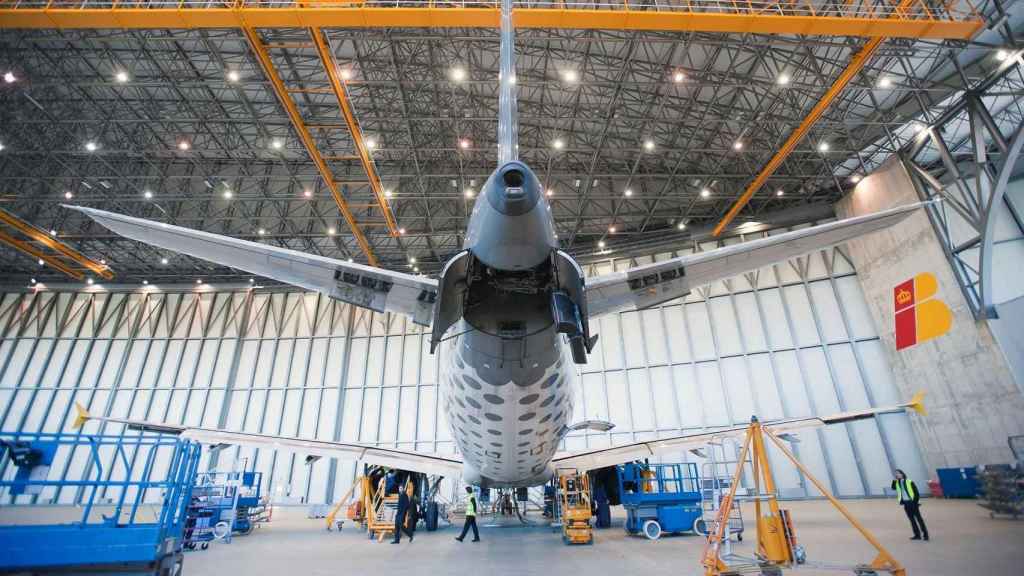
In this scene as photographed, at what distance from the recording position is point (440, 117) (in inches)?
789

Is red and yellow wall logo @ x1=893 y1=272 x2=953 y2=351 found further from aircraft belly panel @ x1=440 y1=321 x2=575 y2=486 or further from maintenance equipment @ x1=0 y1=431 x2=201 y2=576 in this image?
maintenance equipment @ x1=0 y1=431 x2=201 y2=576

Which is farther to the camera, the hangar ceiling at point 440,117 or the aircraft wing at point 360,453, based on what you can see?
the hangar ceiling at point 440,117

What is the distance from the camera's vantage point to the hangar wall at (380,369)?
24.6 metres

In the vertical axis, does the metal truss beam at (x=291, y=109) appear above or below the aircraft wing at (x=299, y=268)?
above

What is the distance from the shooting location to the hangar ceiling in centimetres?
1853

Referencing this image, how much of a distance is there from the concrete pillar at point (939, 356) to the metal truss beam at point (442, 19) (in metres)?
9.73

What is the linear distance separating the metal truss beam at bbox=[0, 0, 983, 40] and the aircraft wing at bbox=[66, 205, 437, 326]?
12.1 meters

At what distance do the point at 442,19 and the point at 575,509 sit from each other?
14914 mm

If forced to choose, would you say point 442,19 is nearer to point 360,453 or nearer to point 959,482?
point 360,453

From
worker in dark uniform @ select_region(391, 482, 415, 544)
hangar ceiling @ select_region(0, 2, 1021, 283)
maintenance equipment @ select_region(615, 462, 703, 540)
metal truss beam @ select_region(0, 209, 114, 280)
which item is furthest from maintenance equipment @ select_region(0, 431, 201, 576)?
metal truss beam @ select_region(0, 209, 114, 280)

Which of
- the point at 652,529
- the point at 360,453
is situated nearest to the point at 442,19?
the point at 360,453

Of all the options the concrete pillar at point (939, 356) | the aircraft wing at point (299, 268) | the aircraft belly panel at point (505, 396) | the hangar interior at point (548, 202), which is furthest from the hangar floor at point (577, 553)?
the concrete pillar at point (939, 356)

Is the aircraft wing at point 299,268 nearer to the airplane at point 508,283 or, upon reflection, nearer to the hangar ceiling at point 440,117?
the airplane at point 508,283

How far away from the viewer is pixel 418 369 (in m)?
32.2
